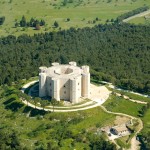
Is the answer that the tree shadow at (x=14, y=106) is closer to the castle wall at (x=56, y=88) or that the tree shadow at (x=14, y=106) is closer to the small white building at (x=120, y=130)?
the castle wall at (x=56, y=88)

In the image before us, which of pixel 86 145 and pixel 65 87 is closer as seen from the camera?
pixel 86 145

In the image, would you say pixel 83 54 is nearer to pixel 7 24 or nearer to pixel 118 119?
pixel 118 119

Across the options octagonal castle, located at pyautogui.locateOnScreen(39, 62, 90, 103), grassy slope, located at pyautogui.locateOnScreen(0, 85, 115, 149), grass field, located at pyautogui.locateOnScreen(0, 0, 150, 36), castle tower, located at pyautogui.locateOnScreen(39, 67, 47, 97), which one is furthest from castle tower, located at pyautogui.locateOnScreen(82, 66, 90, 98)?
grass field, located at pyautogui.locateOnScreen(0, 0, 150, 36)

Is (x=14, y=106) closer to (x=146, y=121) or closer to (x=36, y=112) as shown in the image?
(x=36, y=112)

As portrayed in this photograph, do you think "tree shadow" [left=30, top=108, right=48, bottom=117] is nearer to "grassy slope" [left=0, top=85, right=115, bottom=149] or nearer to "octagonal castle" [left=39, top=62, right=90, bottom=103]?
"grassy slope" [left=0, top=85, right=115, bottom=149]

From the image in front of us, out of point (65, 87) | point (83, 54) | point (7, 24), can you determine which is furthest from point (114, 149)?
point (7, 24)

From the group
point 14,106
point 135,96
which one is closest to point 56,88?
point 14,106
